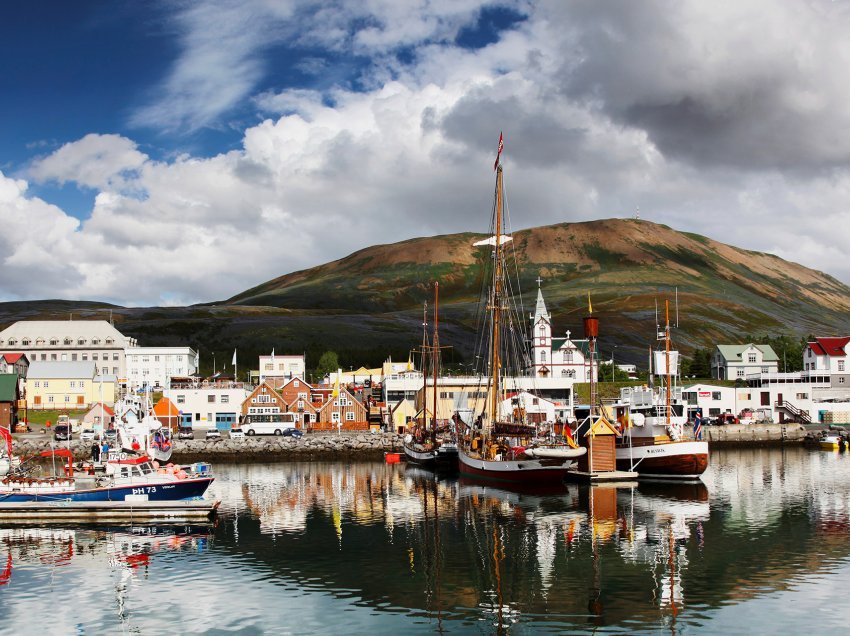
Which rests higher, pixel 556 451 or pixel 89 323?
pixel 89 323

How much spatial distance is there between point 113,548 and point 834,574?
36.5 metres

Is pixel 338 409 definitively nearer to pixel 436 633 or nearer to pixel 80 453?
pixel 80 453

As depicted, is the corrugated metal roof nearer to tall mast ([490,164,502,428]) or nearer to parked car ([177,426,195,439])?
parked car ([177,426,195,439])

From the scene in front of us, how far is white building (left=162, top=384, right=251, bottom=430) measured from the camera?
124 metres

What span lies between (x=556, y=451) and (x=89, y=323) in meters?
158

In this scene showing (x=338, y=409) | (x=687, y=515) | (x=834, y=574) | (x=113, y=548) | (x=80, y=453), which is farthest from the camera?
(x=338, y=409)

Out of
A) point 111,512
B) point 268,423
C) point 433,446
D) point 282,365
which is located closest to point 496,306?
point 433,446

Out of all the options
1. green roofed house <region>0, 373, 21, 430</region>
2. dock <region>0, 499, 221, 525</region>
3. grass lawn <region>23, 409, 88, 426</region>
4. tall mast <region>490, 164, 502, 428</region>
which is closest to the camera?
dock <region>0, 499, 221, 525</region>

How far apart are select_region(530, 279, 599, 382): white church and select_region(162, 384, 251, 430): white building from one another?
5762 cm

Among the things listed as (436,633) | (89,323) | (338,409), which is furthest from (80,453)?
(89,323)

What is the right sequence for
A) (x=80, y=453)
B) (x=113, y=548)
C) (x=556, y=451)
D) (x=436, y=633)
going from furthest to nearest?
(x=80, y=453), (x=556, y=451), (x=113, y=548), (x=436, y=633)

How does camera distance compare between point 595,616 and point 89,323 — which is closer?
point 595,616

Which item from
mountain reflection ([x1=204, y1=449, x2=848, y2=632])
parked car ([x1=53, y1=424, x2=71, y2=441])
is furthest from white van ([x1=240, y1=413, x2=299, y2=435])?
mountain reflection ([x1=204, y1=449, x2=848, y2=632])

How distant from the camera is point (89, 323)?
650ft
